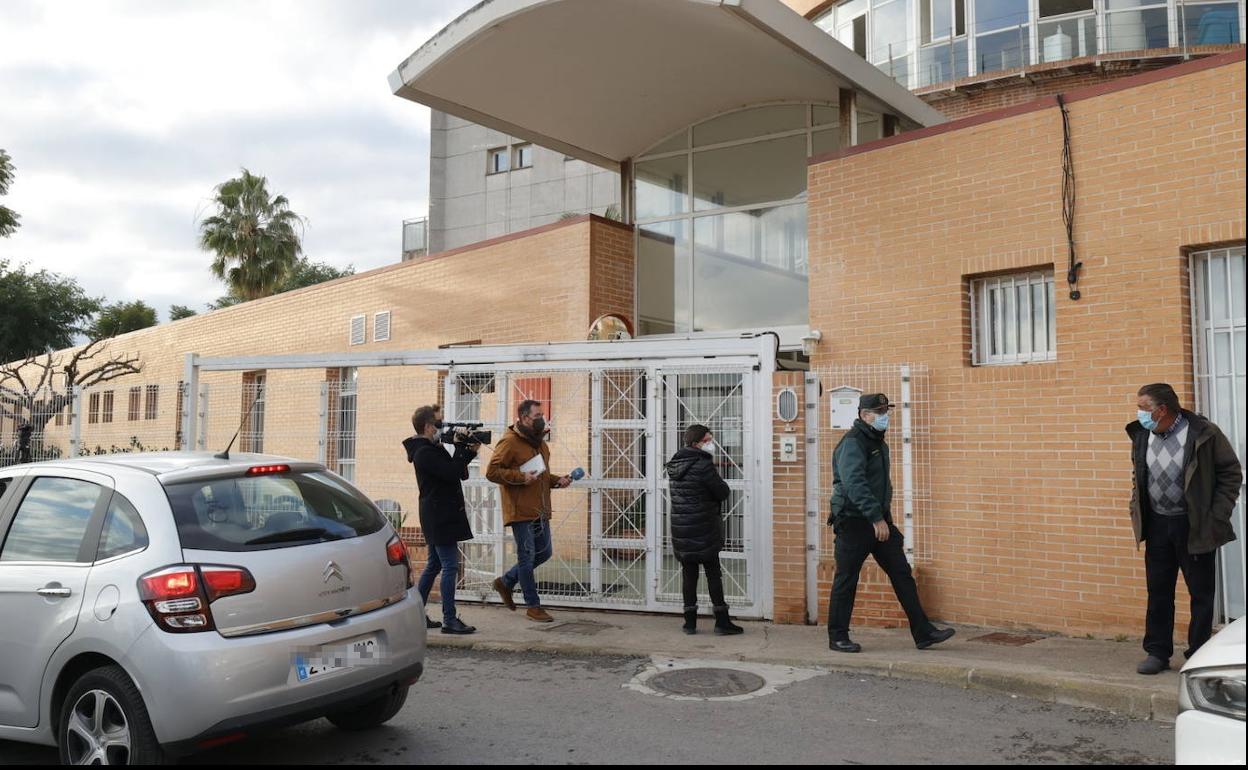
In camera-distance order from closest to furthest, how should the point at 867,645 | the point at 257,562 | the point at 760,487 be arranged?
the point at 257,562, the point at 867,645, the point at 760,487

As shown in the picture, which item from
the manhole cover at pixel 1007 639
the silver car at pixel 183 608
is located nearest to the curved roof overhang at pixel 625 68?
the manhole cover at pixel 1007 639

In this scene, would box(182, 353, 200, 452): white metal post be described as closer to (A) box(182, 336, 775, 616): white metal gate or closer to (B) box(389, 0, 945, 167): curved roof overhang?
(A) box(182, 336, 775, 616): white metal gate

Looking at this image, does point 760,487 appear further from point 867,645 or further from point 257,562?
point 257,562

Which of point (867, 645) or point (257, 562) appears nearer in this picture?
point (257, 562)

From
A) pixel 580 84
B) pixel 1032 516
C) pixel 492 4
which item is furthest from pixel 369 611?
pixel 580 84

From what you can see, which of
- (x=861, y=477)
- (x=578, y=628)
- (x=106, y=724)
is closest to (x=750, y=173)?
(x=861, y=477)

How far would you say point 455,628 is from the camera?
7.77 m

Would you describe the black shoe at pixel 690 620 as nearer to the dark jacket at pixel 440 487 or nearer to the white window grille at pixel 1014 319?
the dark jacket at pixel 440 487

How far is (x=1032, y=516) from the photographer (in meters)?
7.54

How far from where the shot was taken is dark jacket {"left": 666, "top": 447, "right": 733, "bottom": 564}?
7504 millimetres

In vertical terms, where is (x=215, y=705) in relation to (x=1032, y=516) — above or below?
below

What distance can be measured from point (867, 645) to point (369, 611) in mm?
3903

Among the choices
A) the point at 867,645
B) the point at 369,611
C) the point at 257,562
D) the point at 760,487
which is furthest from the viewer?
the point at 760,487

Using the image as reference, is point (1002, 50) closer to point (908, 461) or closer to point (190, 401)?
point (908, 461)
